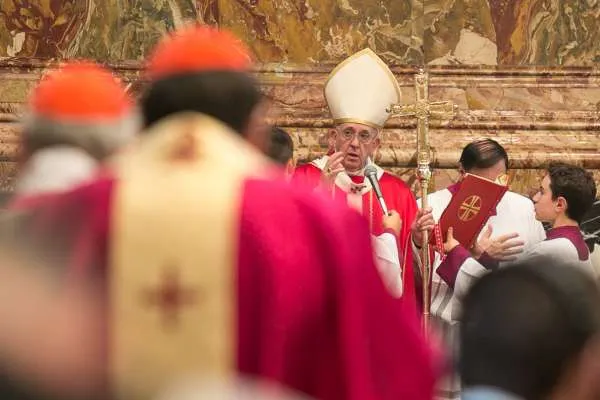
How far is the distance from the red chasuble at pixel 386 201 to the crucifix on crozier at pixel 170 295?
14.7 ft

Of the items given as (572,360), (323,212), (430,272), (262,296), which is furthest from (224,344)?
(430,272)

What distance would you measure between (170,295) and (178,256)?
0.09 metres

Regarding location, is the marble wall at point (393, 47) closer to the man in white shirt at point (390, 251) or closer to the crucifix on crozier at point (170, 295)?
the man in white shirt at point (390, 251)

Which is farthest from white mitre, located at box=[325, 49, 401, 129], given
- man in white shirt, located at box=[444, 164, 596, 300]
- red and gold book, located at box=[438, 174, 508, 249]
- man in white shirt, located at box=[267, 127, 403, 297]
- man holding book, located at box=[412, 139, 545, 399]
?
man in white shirt, located at box=[444, 164, 596, 300]

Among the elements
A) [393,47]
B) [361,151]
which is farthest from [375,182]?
[393,47]

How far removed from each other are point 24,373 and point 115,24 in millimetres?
8330

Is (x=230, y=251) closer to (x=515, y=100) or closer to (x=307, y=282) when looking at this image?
(x=307, y=282)

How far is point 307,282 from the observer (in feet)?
12.6

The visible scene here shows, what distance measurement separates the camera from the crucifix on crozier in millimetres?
3801

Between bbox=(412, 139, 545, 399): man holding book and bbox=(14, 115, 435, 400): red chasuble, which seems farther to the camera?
bbox=(412, 139, 545, 399): man holding book

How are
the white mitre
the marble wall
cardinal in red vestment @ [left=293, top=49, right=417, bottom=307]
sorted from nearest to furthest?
cardinal in red vestment @ [left=293, top=49, right=417, bottom=307] < the white mitre < the marble wall

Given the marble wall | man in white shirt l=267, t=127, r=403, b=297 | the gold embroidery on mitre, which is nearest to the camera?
the gold embroidery on mitre

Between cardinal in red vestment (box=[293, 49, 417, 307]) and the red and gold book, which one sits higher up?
cardinal in red vestment (box=[293, 49, 417, 307])

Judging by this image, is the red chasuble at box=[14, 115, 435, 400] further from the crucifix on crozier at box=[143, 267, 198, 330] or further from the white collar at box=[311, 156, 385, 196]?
the white collar at box=[311, 156, 385, 196]
